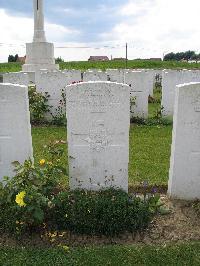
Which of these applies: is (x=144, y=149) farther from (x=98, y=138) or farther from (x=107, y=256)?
(x=107, y=256)

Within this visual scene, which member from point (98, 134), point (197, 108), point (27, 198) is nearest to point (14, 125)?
point (98, 134)

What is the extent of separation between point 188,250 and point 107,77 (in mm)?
9562

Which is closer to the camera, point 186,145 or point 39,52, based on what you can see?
point 186,145

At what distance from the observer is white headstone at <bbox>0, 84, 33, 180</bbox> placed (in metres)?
5.16

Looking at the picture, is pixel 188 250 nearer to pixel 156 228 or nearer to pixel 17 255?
pixel 156 228

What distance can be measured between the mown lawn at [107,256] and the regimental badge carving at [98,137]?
142cm

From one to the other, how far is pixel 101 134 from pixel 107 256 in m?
1.66

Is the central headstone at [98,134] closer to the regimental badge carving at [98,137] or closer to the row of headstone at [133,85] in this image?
the regimental badge carving at [98,137]

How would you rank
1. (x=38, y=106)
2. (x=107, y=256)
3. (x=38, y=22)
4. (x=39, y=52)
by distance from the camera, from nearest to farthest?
(x=107, y=256) < (x=38, y=106) < (x=38, y=22) < (x=39, y=52)

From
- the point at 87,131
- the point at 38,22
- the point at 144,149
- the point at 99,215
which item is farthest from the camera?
the point at 38,22

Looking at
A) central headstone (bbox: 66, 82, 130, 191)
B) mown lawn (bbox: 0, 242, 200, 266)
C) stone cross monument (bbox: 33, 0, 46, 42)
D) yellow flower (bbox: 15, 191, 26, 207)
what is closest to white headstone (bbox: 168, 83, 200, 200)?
central headstone (bbox: 66, 82, 130, 191)

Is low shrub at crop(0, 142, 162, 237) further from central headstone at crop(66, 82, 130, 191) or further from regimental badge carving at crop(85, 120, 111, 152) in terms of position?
regimental badge carving at crop(85, 120, 111, 152)

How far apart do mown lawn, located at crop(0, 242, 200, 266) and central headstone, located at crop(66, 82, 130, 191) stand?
3.98ft

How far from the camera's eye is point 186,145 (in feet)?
17.4
